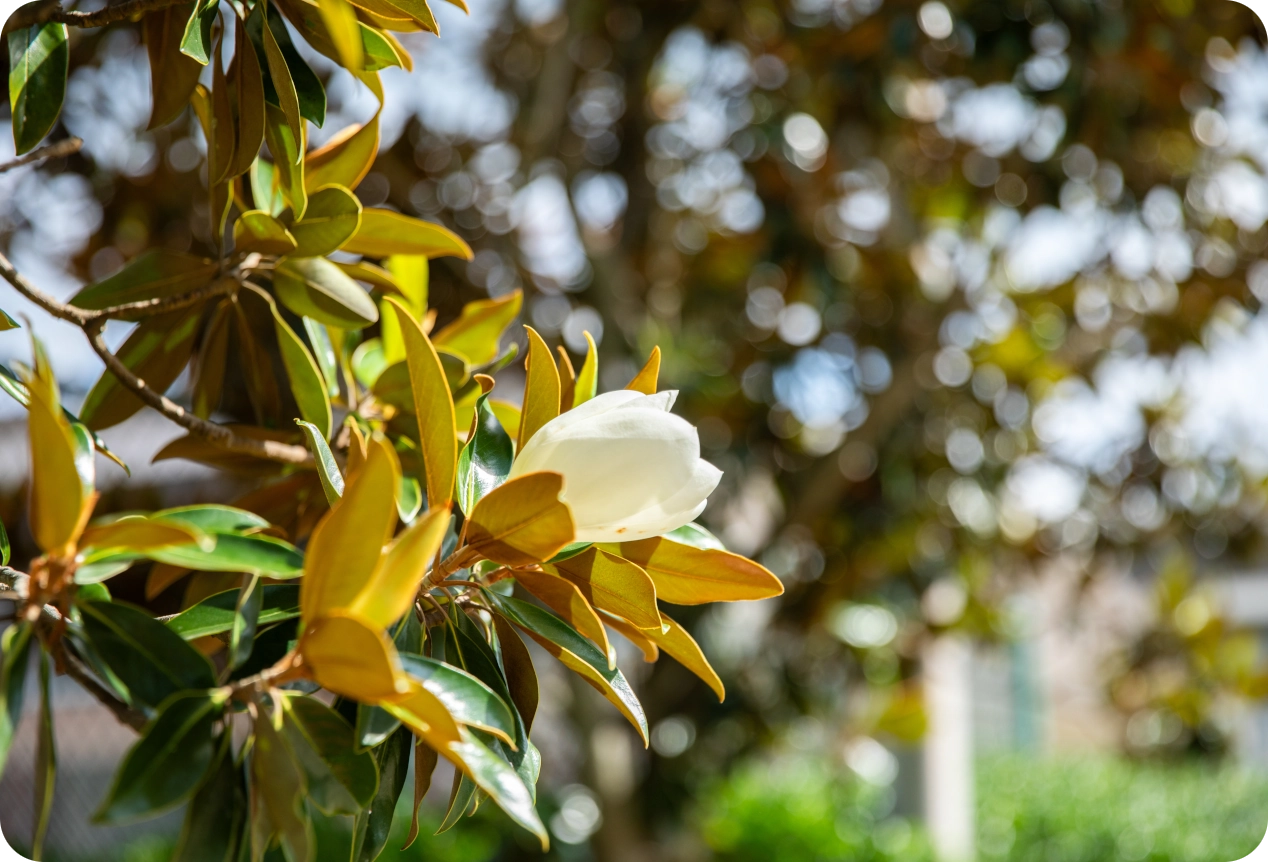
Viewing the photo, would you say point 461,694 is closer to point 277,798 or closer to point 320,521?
point 277,798

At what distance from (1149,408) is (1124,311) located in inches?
25.9

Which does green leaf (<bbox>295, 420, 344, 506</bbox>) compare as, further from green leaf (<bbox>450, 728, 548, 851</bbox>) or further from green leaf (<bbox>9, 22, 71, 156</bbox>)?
green leaf (<bbox>9, 22, 71, 156</bbox>)

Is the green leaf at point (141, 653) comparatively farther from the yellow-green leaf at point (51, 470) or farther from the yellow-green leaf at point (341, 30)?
the yellow-green leaf at point (341, 30)

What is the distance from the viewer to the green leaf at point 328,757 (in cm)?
41

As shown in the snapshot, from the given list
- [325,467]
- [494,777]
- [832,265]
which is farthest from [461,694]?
[832,265]

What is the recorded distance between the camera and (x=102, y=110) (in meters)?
2.26

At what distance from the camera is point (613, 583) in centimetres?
52

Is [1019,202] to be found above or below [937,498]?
above

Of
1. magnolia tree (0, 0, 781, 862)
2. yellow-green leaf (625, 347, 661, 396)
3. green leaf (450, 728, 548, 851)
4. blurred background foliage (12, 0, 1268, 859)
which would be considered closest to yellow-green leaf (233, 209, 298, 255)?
magnolia tree (0, 0, 781, 862)

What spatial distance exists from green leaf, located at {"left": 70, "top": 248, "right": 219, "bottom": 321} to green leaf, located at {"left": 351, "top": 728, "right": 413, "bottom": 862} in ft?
1.14

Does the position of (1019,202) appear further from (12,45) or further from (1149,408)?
(12,45)

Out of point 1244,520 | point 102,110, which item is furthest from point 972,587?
point 102,110

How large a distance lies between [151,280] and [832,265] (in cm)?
185

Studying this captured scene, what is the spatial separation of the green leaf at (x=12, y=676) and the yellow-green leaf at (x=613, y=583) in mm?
231
